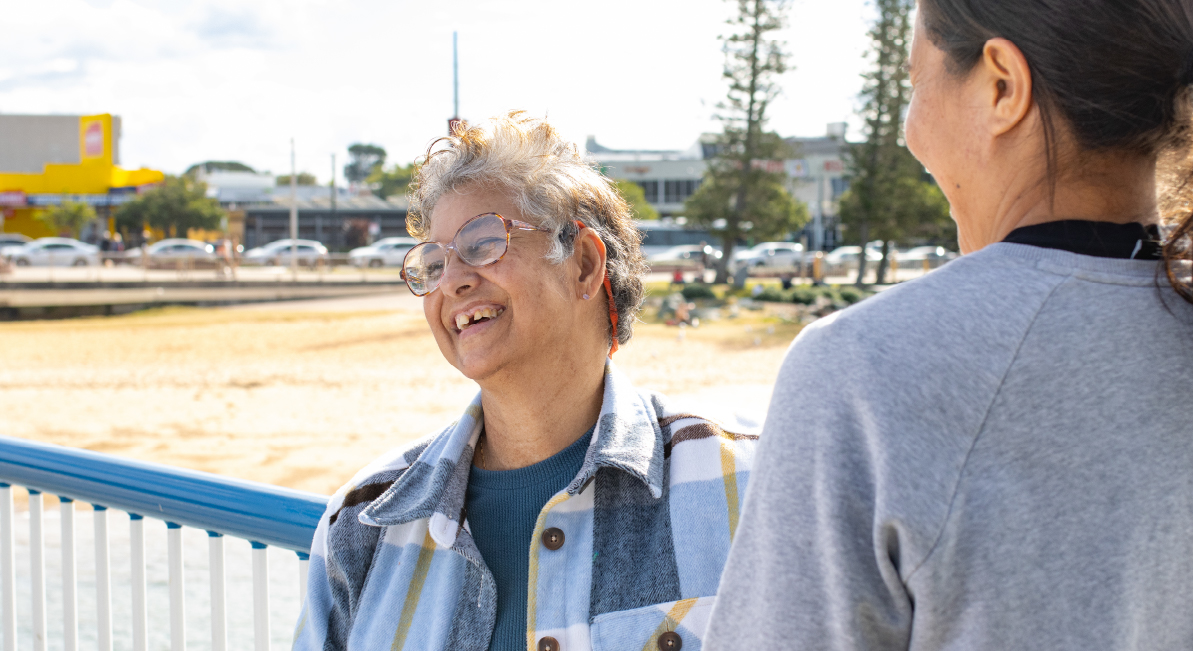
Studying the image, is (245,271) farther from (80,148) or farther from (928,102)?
(928,102)

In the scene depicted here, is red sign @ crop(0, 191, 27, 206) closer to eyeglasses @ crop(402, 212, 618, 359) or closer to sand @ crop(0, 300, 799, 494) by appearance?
sand @ crop(0, 300, 799, 494)

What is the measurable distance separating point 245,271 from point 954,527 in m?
38.8

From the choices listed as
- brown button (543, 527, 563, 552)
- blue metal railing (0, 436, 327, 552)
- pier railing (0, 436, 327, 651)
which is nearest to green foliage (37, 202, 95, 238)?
pier railing (0, 436, 327, 651)

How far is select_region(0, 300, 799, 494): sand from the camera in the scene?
→ 35.7 feet

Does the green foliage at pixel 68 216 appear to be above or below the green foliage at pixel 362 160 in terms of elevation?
below

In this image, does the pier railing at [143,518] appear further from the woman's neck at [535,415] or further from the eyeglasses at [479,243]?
the eyeglasses at [479,243]

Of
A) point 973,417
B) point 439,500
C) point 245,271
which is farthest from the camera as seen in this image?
point 245,271

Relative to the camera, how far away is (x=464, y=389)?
1405 cm

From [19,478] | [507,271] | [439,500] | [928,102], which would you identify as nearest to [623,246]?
[507,271]

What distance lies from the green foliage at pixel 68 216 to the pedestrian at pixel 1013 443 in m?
56.5

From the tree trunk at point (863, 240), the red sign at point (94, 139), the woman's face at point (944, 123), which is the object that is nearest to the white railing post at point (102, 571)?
the woman's face at point (944, 123)

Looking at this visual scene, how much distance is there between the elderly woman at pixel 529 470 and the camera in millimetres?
1646

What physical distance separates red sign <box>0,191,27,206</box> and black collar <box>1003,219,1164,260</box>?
60.9 m

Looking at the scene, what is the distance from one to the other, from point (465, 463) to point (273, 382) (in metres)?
14.0
